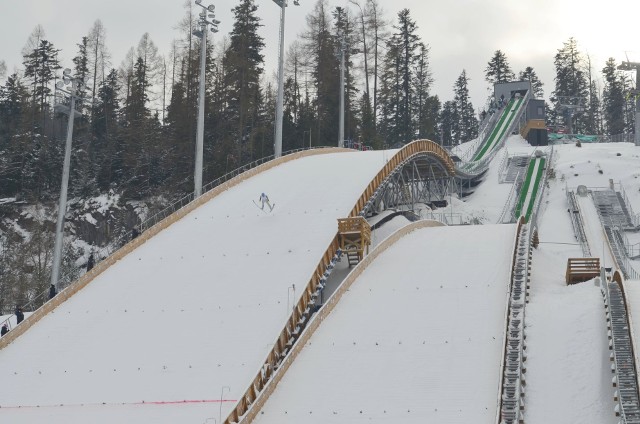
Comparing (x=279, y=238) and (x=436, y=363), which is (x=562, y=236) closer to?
(x=279, y=238)

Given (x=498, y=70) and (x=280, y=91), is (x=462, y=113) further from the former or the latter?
(x=280, y=91)

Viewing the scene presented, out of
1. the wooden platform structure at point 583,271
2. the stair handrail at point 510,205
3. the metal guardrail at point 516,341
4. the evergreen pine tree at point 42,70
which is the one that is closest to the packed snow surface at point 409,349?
the metal guardrail at point 516,341

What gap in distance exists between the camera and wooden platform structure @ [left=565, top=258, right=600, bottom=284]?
28.5 m

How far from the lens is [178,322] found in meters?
24.1

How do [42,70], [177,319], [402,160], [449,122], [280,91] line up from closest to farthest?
[177,319] < [402,160] < [280,91] < [42,70] < [449,122]

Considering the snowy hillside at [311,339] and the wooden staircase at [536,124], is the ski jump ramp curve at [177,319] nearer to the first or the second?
the snowy hillside at [311,339]

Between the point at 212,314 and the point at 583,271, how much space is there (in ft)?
39.7

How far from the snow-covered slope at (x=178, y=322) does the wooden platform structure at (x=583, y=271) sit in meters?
7.75

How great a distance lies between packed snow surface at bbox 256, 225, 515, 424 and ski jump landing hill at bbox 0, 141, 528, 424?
0.08 metres

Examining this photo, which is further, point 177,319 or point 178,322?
point 177,319

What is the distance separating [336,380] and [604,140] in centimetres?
6594

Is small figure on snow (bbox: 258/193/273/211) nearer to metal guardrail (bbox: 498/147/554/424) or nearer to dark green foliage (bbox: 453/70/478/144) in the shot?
metal guardrail (bbox: 498/147/554/424)

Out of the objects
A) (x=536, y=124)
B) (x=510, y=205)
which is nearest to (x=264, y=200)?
(x=510, y=205)

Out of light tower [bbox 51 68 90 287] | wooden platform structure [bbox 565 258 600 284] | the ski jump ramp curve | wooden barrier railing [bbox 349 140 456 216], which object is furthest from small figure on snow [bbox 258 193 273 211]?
wooden platform structure [bbox 565 258 600 284]
